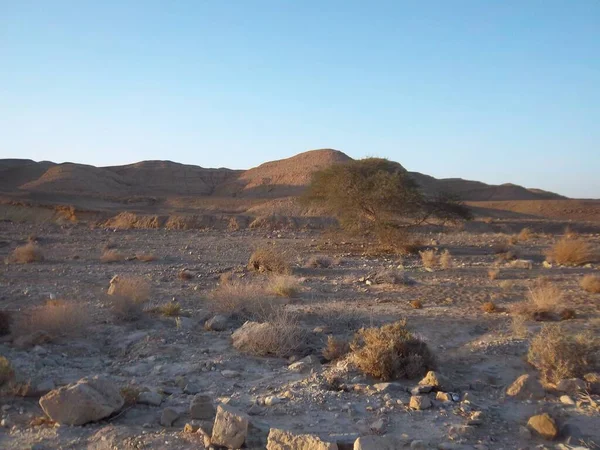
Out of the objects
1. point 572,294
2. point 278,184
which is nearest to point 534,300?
point 572,294

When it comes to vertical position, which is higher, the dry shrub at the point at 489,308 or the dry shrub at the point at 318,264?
the dry shrub at the point at 489,308

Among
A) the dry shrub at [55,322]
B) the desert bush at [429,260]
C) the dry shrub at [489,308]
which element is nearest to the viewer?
the dry shrub at [55,322]

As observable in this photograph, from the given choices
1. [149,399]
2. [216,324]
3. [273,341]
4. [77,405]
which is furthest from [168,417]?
[216,324]

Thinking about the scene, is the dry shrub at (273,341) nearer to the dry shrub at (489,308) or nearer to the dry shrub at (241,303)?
the dry shrub at (241,303)

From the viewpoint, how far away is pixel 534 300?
11.5 metres

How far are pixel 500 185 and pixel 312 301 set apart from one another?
90.1 metres

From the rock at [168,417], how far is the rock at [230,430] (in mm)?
775

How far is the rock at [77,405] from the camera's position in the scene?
6156mm

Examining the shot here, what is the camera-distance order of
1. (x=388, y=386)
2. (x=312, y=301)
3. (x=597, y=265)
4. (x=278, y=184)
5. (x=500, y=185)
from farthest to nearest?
1. (x=500, y=185)
2. (x=278, y=184)
3. (x=597, y=265)
4. (x=312, y=301)
5. (x=388, y=386)

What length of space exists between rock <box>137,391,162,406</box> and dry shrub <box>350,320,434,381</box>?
247cm

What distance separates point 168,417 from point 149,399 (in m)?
0.58

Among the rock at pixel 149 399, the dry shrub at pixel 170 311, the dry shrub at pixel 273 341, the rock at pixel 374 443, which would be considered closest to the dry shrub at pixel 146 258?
the dry shrub at pixel 170 311

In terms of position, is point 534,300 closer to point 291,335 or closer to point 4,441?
point 291,335

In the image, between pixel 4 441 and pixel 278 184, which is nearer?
pixel 4 441
